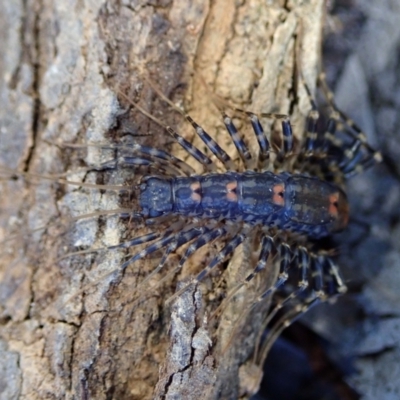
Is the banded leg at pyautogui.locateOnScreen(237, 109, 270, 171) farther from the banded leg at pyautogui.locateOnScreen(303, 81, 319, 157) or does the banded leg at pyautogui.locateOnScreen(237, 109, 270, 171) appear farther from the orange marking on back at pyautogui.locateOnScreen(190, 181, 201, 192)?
the orange marking on back at pyautogui.locateOnScreen(190, 181, 201, 192)

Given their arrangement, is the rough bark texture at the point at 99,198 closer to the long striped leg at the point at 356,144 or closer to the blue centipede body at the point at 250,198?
the blue centipede body at the point at 250,198

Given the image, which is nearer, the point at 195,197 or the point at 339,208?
the point at 195,197

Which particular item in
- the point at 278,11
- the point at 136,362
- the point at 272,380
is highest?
the point at 278,11

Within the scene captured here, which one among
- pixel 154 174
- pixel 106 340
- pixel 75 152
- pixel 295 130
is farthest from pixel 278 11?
pixel 106 340

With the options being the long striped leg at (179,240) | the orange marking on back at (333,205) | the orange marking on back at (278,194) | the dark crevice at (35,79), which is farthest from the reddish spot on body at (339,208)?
the dark crevice at (35,79)

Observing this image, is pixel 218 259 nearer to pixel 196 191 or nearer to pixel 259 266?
pixel 259 266

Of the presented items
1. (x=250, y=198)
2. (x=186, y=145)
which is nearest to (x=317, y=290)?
(x=250, y=198)

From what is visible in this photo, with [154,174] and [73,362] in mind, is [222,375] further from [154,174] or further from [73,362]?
[154,174]
